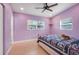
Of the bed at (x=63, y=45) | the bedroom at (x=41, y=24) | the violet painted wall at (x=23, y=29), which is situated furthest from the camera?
the violet painted wall at (x=23, y=29)

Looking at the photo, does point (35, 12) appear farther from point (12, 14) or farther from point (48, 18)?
point (12, 14)

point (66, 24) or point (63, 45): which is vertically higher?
point (66, 24)

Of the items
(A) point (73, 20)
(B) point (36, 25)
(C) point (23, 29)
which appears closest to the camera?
(A) point (73, 20)

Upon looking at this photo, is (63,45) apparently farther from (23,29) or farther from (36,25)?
(23,29)

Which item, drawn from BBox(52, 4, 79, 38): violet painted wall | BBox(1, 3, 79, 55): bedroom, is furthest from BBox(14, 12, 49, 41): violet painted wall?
BBox(52, 4, 79, 38): violet painted wall

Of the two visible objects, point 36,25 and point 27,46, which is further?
point 27,46

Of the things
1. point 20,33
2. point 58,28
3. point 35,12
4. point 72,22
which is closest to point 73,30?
point 72,22

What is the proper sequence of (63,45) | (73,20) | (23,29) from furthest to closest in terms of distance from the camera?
(23,29) → (73,20) → (63,45)

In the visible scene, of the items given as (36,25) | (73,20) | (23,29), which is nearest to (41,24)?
(36,25)

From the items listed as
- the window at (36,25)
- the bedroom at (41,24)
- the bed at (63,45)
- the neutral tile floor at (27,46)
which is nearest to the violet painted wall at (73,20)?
the bedroom at (41,24)

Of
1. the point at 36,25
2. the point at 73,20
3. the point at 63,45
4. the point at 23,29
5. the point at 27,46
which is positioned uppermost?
the point at 73,20

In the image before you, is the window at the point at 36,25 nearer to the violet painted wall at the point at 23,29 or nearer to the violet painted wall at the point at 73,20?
the violet painted wall at the point at 23,29

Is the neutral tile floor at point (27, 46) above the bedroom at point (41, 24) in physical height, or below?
below

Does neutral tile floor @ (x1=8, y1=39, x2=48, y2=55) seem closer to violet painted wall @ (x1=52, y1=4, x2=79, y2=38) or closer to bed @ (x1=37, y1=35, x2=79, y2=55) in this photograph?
bed @ (x1=37, y1=35, x2=79, y2=55)
